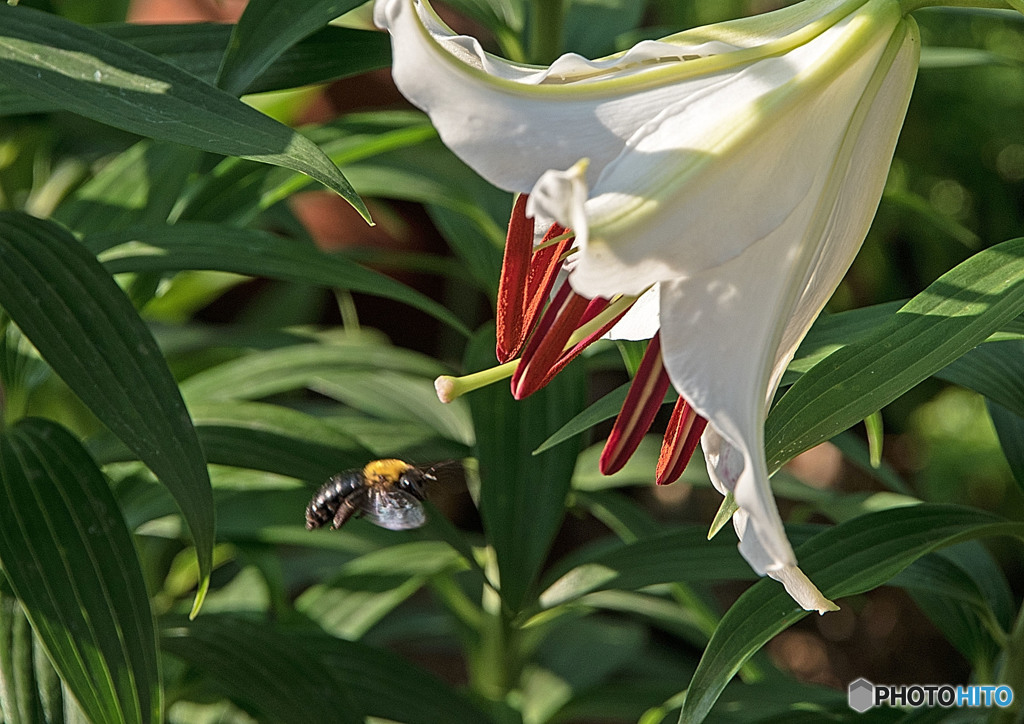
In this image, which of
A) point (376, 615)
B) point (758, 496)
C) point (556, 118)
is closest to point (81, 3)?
point (376, 615)

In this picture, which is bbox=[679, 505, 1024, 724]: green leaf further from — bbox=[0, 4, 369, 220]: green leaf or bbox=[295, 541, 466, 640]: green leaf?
bbox=[295, 541, 466, 640]: green leaf

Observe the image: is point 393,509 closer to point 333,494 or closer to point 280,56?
point 333,494

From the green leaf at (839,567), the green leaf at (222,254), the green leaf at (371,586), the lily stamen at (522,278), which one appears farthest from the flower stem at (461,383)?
the green leaf at (371,586)

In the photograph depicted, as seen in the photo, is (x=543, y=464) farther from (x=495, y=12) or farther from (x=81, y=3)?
(x=81, y=3)

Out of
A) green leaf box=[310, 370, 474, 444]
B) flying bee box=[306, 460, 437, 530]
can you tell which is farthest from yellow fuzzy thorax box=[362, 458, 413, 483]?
green leaf box=[310, 370, 474, 444]

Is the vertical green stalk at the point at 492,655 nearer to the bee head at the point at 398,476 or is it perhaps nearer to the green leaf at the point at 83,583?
the bee head at the point at 398,476

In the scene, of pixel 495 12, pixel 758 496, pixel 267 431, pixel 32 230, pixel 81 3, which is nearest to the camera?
pixel 758 496
